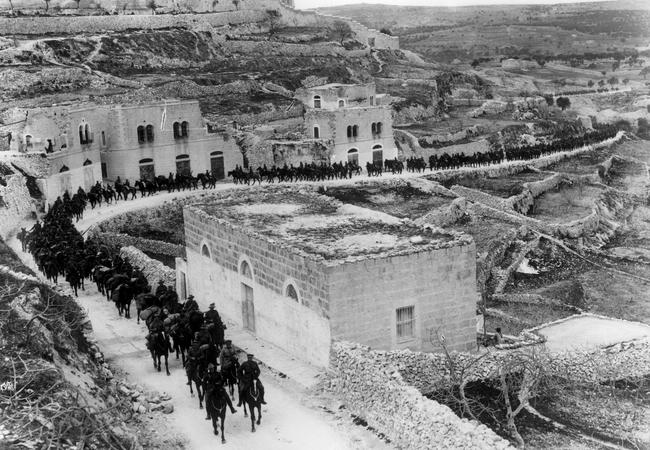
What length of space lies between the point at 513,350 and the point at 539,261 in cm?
1994

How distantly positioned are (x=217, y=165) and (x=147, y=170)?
4.93 m

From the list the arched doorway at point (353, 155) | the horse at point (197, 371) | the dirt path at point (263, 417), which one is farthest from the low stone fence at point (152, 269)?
the arched doorway at point (353, 155)

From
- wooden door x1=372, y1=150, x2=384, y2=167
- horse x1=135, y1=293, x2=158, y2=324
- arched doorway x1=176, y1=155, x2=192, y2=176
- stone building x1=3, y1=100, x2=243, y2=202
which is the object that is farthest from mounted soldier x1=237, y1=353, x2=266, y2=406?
wooden door x1=372, y1=150, x2=384, y2=167

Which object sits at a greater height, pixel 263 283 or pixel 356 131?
pixel 263 283

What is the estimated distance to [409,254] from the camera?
20.6 meters

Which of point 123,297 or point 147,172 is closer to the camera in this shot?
point 123,297

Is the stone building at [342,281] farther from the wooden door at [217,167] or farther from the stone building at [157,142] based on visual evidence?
the wooden door at [217,167]

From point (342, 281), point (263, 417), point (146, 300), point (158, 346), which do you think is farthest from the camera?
point (146, 300)

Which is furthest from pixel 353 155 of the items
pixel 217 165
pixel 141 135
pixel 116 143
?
pixel 116 143

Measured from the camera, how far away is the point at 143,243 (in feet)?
124

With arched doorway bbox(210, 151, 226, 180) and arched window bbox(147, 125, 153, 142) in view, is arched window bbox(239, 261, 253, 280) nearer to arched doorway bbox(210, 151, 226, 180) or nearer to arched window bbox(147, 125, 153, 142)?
arched window bbox(147, 125, 153, 142)

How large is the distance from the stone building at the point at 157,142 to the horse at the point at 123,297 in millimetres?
25786

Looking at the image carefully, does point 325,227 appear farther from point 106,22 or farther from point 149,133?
point 106,22

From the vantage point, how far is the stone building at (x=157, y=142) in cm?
4956
